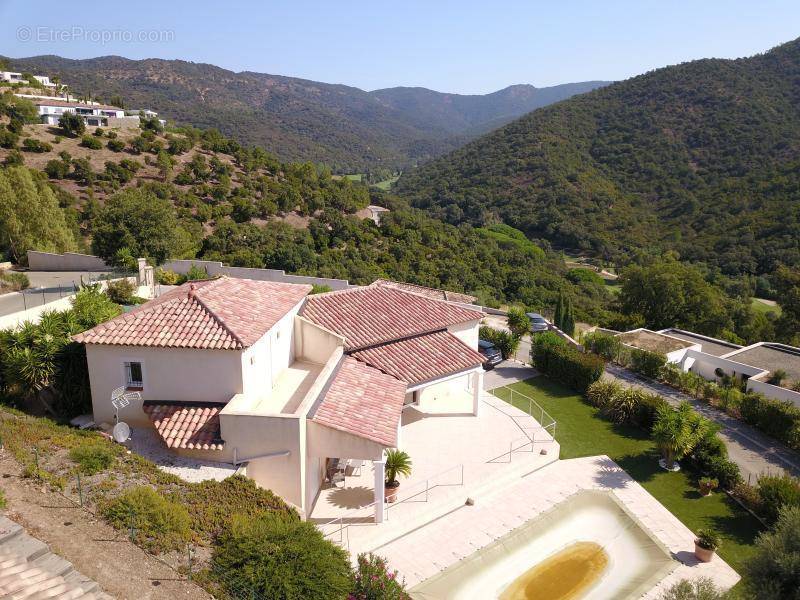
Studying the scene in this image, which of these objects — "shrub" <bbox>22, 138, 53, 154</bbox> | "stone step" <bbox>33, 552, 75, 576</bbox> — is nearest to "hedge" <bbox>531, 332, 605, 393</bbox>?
"stone step" <bbox>33, 552, 75, 576</bbox>

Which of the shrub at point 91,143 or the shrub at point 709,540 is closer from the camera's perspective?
the shrub at point 709,540

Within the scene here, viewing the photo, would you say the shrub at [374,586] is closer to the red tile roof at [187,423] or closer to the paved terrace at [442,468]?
the paved terrace at [442,468]

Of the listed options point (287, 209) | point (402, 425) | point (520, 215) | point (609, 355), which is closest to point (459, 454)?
point (402, 425)

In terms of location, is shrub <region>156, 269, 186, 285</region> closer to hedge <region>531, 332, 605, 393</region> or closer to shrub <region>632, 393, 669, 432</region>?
hedge <region>531, 332, 605, 393</region>

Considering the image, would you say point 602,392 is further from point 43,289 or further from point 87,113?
point 87,113

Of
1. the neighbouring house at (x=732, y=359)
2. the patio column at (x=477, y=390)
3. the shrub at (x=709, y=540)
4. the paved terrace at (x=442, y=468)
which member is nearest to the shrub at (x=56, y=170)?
the paved terrace at (x=442, y=468)

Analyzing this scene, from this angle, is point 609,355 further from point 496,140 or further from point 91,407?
point 496,140
